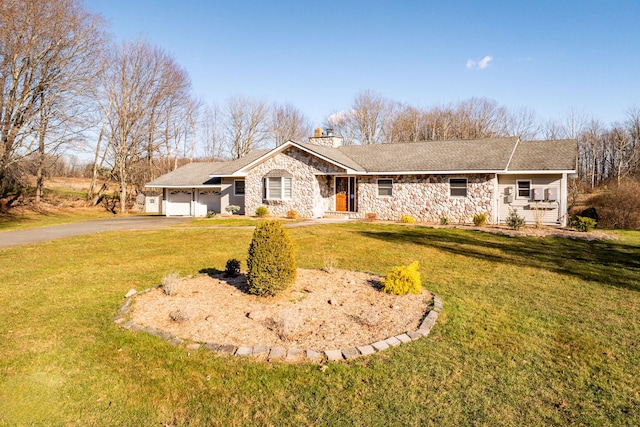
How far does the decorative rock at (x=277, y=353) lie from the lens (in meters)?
4.51

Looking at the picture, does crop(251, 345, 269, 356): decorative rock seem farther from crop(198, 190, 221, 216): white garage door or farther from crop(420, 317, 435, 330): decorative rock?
crop(198, 190, 221, 216): white garage door

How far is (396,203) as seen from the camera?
21578 mm

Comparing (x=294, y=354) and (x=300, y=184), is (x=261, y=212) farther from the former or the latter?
(x=294, y=354)

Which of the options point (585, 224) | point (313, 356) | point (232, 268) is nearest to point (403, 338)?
point (313, 356)

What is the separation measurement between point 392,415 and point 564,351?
9.22ft

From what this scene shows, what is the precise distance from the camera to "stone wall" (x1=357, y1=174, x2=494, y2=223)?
19.5m

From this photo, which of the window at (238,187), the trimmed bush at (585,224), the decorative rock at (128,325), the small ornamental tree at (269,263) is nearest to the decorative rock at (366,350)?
the small ornamental tree at (269,263)

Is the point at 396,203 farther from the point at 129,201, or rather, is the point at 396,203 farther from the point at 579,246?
the point at 129,201

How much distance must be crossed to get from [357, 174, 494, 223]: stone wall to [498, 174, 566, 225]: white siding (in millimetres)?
1296

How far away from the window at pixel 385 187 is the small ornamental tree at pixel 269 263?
16.0 meters

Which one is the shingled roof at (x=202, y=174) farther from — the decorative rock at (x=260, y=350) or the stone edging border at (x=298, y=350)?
the decorative rock at (x=260, y=350)

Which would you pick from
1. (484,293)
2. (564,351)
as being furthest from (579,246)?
(564,351)

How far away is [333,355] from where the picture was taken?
450cm

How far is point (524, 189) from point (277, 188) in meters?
14.2
